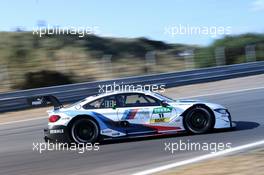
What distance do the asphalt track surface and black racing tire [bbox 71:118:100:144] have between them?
0.32m

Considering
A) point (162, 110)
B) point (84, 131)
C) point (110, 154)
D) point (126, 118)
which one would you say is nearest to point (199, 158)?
point (110, 154)

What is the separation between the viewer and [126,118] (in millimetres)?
11914

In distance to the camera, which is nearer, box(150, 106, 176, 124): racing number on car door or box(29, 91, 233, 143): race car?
box(29, 91, 233, 143): race car

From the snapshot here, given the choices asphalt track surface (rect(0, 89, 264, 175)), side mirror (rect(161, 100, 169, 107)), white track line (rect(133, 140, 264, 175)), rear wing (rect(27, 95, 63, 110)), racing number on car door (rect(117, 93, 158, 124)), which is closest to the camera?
white track line (rect(133, 140, 264, 175))

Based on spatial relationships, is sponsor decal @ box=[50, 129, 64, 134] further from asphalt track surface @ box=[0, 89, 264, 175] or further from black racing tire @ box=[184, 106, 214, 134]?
black racing tire @ box=[184, 106, 214, 134]

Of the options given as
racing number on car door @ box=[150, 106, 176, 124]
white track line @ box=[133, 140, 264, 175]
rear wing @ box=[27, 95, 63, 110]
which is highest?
rear wing @ box=[27, 95, 63, 110]

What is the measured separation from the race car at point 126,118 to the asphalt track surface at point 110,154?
0.71ft

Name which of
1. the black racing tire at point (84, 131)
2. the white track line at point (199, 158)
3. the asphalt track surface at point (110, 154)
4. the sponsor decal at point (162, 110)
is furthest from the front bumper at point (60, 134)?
the white track line at point (199, 158)

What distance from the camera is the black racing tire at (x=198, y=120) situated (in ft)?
39.2

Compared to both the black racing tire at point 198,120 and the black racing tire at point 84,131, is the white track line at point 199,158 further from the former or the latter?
the black racing tire at point 84,131

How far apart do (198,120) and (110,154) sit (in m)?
2.38

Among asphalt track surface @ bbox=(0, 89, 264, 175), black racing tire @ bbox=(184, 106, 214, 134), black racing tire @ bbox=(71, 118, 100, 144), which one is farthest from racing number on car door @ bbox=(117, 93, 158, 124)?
black racing tire @ bbox=(184, 106, 214, 134)

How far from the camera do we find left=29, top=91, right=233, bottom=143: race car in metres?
11.8

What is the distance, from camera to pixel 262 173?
24.4ft
